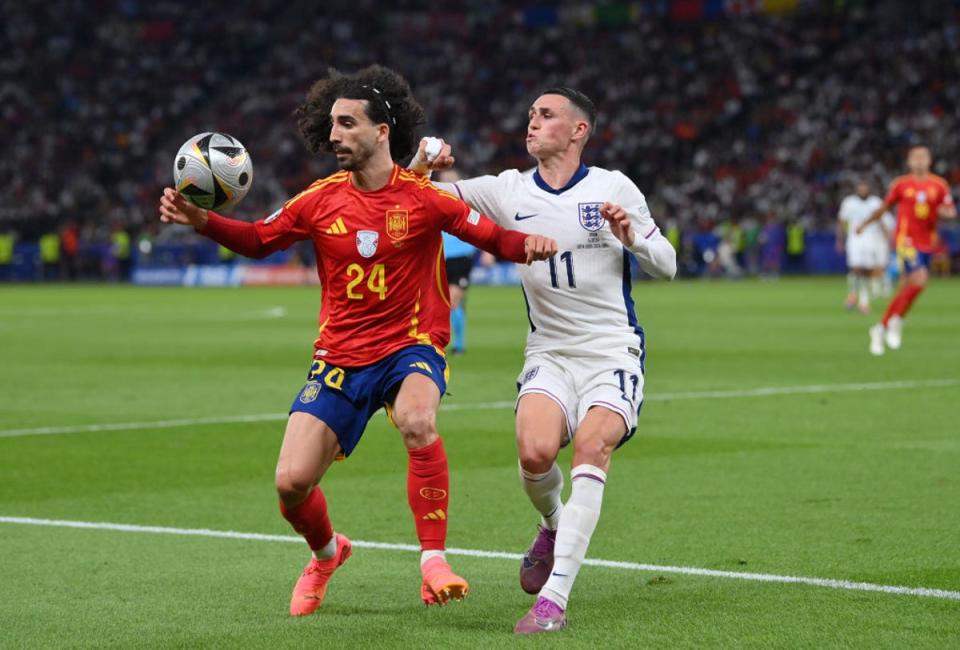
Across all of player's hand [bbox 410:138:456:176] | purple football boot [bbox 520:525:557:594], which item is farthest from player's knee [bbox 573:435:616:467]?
player's hand [bbox 410:138:456:176]

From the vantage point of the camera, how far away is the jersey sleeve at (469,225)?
6.78 meters

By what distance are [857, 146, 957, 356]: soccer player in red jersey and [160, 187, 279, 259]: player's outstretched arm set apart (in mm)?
14209

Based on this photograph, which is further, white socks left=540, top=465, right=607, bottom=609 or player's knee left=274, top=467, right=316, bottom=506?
player's knee left=274, top=467, right=316, bottom=506

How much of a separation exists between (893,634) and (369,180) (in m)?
2.84

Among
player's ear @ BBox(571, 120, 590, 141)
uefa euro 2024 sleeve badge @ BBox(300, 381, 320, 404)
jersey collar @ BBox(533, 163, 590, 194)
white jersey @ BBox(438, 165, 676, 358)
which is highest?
player's ear @ BBox(571, 120, 590, 141)

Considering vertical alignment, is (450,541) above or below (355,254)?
below

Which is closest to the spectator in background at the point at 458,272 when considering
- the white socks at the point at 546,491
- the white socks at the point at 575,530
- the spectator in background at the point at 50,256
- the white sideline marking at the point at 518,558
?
the white sideline marking at the point at 518,558

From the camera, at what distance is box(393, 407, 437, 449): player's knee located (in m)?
6.57

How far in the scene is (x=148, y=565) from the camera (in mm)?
7602

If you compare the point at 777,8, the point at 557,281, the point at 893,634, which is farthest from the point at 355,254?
the point at 777,8

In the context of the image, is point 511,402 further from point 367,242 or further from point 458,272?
point 367,242

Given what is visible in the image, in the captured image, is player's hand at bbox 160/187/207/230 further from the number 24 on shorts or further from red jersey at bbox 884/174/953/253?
red jersey at bbox 884/174/953/253

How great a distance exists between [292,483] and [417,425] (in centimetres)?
56

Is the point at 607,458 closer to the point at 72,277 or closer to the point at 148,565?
the point at 148,565
